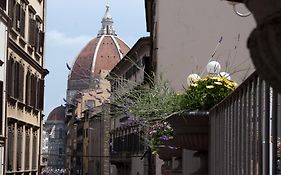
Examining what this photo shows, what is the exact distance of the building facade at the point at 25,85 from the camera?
88.6 ft

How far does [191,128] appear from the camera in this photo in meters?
7.07

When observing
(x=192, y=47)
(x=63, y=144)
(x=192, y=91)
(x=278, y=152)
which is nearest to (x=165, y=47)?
(x=192, y=47)

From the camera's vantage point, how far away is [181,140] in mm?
7102

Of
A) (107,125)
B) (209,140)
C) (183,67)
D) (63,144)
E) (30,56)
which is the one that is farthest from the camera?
(63,144)

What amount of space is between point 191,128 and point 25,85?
2392 centimetres

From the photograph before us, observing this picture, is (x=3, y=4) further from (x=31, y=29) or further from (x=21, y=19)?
(x=31, y=29)

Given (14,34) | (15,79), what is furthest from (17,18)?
(15,79)

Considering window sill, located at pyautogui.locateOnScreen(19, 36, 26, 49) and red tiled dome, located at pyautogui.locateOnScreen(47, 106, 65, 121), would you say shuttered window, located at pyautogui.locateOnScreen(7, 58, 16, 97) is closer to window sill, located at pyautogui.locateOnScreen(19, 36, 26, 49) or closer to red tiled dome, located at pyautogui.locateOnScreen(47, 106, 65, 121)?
window sill, located at pyautogui.locateOnScreen(19, 36, 26, 49)

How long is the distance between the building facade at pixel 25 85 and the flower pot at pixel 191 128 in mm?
19324

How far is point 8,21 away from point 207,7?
23.5 feet

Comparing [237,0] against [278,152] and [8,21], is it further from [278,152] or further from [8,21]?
[8,21]

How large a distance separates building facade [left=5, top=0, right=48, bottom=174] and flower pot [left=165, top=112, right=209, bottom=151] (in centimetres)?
1932

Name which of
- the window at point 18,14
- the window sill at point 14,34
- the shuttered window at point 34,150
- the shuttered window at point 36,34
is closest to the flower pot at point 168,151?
the window at point 18,14

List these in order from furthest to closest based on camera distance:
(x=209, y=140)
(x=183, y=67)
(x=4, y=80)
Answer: (x=4, y=80)
(x=183, y=67)
(x=209, y=140)
